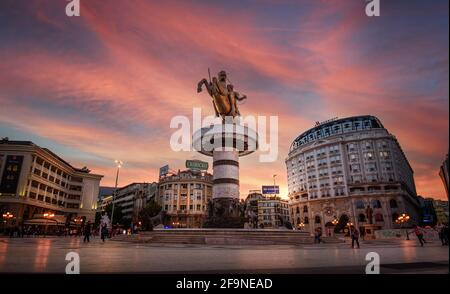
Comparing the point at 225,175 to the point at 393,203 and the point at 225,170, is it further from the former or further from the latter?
the point at 393,203

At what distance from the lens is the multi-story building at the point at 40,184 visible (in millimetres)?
54875

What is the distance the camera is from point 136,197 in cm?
11231

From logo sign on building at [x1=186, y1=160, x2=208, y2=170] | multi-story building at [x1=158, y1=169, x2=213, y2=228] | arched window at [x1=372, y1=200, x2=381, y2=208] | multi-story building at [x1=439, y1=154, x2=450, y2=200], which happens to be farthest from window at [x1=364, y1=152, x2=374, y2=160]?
multi-story building at [x1=439, y1=154, x2=450, y2=200]

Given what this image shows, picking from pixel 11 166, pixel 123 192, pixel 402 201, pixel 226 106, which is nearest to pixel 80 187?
pixel 11 166

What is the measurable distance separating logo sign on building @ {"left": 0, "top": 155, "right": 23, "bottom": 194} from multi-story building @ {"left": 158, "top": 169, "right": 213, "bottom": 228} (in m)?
44.8

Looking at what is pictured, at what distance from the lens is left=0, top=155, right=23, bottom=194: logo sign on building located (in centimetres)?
5444

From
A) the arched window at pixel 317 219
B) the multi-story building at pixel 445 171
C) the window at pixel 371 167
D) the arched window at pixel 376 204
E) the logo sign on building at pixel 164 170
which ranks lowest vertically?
the arched window at pixel 317 219

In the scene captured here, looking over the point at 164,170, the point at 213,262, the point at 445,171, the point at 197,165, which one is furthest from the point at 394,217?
the point at 445,171

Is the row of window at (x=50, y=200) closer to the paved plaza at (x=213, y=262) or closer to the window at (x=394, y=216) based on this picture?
the paved plaza at (x=213, y=262)

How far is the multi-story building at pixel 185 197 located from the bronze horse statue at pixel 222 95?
→ 64662 mm

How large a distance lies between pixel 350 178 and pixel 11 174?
8772 centimetres

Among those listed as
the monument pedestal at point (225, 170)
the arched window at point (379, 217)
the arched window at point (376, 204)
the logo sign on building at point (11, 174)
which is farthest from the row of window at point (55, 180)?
the arched window at point (379, 217)

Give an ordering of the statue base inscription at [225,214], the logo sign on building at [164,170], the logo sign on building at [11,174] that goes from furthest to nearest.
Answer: the logo sign on building at [164,170] < the logo sign on building at [11,174] < the statue base inscription at [225,214]
